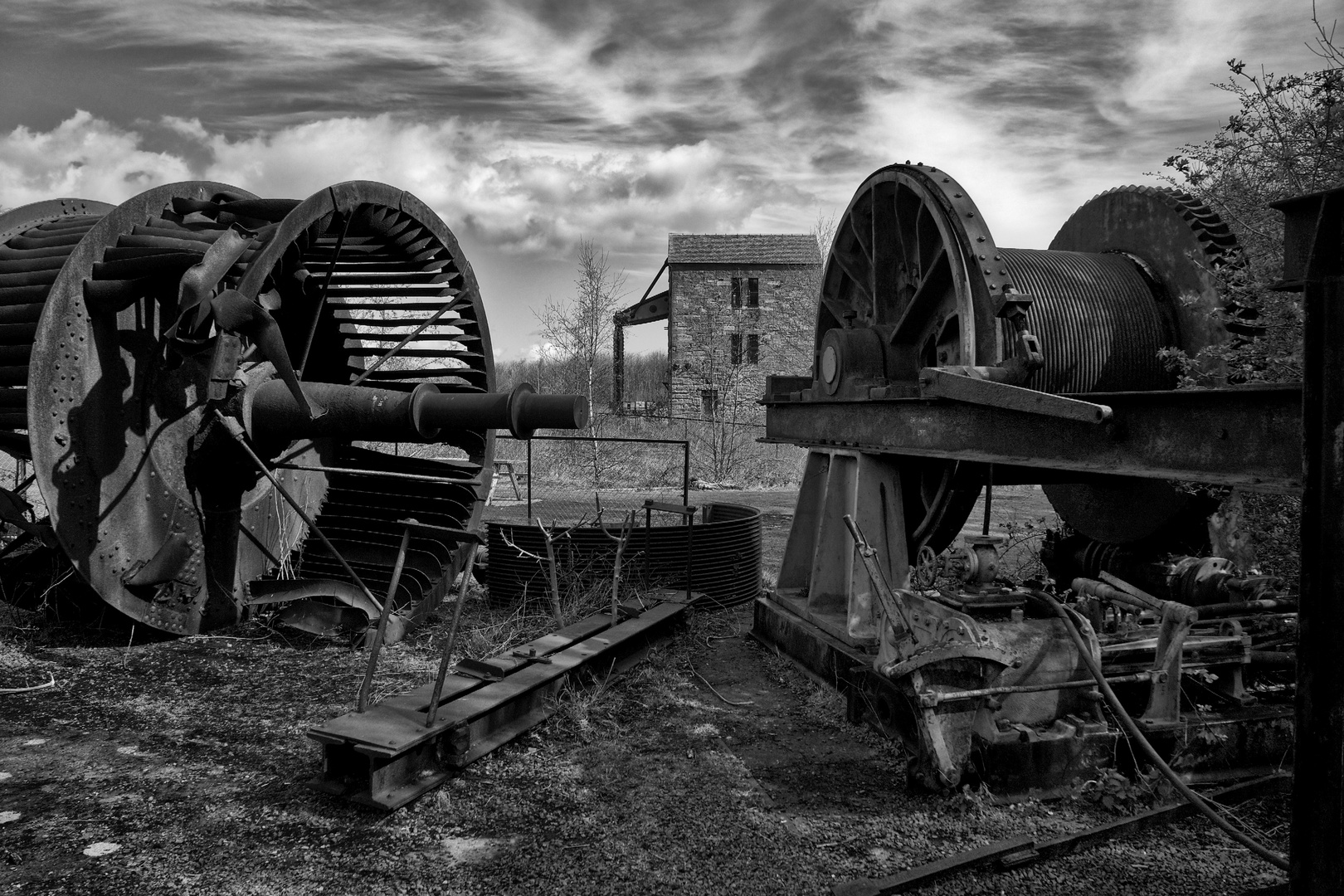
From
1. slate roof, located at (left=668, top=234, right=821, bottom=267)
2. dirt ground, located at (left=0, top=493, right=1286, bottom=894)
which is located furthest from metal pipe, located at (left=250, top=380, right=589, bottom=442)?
slate roof, located at (left=668, top=234, right=821, bottom=267)

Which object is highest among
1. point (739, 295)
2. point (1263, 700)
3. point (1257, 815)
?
point (739, 295)

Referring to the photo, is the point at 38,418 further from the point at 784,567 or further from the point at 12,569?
the point at 784,567

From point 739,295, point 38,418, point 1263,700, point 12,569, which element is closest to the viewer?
point 1263,700

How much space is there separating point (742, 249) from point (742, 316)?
7.97ft

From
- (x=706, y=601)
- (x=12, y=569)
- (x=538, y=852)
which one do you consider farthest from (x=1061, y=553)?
(x=12, y=569)

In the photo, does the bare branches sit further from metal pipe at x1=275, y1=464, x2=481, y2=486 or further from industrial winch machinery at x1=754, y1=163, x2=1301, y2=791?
metal pipe at x1=275, y1=464, x2=481, y2=486

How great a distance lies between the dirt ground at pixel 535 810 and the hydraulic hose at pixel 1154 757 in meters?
0.28

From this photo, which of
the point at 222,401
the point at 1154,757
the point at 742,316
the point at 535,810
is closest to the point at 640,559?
the point at 222,401

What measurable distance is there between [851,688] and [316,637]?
12.5ft

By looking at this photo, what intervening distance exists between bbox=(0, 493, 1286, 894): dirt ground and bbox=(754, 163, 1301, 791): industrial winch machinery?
0.37m

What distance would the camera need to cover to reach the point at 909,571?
5949 mm

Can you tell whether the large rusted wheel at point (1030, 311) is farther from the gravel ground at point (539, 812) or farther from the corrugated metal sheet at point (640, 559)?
the gravel ground at point (539, 812)

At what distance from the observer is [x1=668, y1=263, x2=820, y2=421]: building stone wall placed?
31.2 m

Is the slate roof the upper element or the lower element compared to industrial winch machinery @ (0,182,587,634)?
upper
